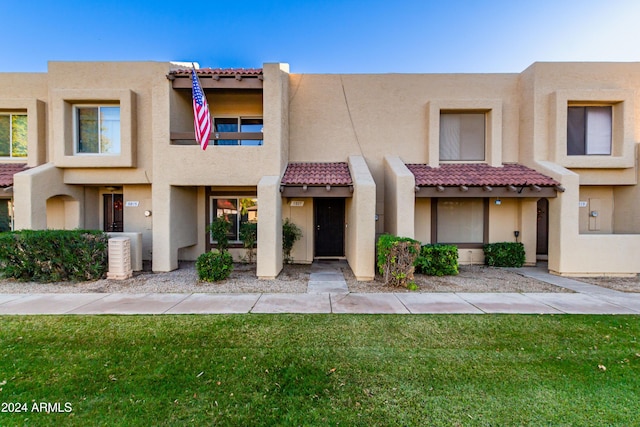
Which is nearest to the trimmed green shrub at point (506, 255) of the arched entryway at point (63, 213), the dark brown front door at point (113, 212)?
the dark brown front door at point (113, 212)

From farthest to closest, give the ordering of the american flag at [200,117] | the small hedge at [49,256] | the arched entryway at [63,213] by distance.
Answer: the arched entryway at [63,213]
the american flag at [200,117]
the small hedge at [49,256]

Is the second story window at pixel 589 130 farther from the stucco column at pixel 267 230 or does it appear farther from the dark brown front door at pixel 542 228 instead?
the stucco column at pixel 267 230

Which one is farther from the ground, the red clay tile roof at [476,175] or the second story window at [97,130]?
the second story window at [97,130]

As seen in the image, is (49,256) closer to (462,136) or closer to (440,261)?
(440,261)

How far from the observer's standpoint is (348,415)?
303cm

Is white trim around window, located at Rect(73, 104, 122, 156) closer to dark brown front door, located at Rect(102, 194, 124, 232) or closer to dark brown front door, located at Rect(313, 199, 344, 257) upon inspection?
dark brown front door, located at Rect(102, 194, 124, 232)

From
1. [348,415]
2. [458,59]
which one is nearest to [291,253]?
[348,415]

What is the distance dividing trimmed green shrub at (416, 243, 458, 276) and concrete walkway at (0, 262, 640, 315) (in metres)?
2.12

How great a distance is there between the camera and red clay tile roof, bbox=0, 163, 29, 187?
9.43 m

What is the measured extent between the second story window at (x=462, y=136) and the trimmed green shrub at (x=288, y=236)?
6523 millimetres

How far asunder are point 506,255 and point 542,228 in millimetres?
2739

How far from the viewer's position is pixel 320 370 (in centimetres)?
385

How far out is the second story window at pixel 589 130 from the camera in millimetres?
10719

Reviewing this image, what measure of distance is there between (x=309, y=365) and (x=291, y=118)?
9.84 m
